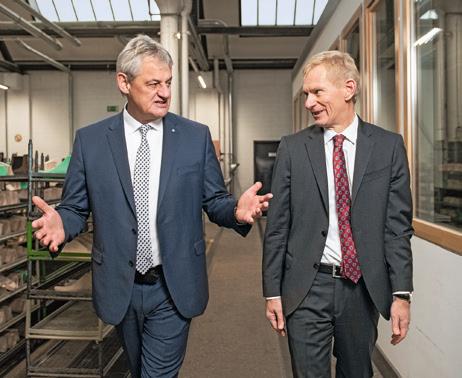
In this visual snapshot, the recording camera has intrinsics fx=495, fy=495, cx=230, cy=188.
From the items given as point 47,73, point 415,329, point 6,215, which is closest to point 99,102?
point 47,73

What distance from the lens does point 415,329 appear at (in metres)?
2.70

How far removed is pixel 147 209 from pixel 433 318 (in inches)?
62.0

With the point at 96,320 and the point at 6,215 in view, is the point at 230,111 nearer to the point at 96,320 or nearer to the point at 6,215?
the point at 6,215

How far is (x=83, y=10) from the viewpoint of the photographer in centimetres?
1141

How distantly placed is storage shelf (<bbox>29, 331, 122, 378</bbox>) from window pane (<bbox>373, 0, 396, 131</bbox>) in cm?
244

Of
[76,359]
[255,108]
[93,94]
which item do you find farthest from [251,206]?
Answer: [93,94]

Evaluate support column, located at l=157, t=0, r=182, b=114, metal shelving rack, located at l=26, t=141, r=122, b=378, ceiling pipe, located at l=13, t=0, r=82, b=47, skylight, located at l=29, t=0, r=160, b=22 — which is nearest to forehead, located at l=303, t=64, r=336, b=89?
metal shelving rack, located at l=26, t=141, r=122, b=378

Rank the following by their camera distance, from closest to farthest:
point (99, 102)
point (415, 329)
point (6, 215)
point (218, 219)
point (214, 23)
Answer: point (218, 219) → point (415, 329) → point (6, 215) → point (214, 23) → point (99, 102)

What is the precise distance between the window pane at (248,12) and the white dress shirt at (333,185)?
30.3 feet

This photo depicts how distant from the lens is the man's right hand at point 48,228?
1612 mm

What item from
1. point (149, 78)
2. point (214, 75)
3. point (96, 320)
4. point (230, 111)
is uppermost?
point (214, 75)

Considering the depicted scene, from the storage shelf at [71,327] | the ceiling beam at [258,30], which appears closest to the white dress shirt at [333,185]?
the storage shelf at [71,327]

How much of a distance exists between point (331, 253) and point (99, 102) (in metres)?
12.3

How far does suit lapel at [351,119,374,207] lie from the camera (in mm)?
1693
